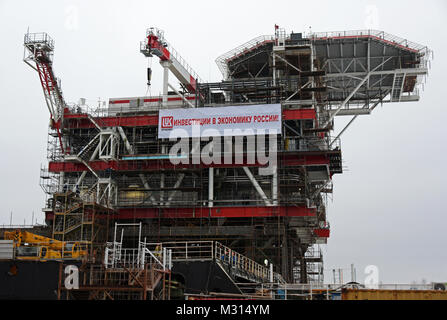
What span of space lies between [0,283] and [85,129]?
3201cm

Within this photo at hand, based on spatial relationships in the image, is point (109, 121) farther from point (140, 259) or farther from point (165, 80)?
point (140, 259)

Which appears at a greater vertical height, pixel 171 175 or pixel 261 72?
pixel 261 72

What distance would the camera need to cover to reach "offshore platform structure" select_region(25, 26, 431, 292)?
52750 millimetres

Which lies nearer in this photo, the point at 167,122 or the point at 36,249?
the point at 36,249

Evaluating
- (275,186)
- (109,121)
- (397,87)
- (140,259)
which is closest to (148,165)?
(109,121)

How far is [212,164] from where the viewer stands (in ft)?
179

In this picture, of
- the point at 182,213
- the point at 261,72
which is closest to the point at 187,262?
the point at 182,213

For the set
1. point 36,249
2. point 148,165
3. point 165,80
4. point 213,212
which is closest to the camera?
point 36,249

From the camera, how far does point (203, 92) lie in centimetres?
6000

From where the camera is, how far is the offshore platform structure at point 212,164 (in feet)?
A: 173

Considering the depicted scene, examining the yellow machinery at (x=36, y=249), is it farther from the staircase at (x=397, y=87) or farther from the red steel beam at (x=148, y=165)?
the staircase at (x=397, y=87)

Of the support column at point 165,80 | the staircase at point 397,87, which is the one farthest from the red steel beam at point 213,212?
the staircase at point 397,87
